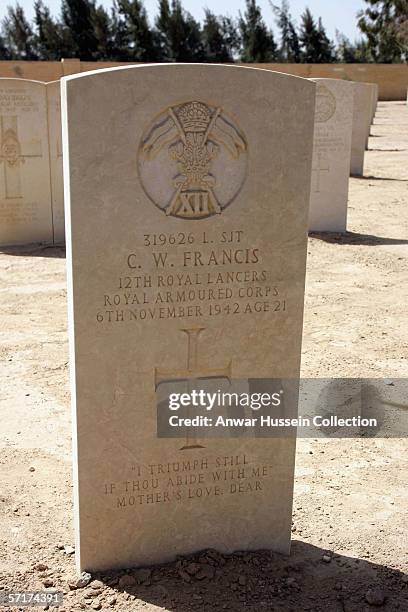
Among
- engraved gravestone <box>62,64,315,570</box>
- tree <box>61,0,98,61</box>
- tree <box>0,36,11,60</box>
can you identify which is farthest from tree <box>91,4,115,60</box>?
engraved gravestone <box>62,64,315,570</box>

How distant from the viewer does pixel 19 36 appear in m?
41.5

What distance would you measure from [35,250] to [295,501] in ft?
19.6

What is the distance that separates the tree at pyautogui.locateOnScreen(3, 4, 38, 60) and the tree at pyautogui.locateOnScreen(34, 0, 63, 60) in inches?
19.6

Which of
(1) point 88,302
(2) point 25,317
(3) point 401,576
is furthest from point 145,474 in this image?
(2) point 25,317

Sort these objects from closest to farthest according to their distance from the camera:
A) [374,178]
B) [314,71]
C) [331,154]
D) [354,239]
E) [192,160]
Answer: [192,160], [331,154], [354,239], [374,178], [314,71]

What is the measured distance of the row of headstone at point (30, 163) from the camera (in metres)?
8.39

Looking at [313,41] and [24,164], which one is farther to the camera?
[313,41]

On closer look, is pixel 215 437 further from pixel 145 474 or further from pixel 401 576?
pixel 401 576

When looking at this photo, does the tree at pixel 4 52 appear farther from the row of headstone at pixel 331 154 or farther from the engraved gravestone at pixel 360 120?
the row of headstone at pixel 331 154

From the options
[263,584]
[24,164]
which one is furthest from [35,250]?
[263,584]

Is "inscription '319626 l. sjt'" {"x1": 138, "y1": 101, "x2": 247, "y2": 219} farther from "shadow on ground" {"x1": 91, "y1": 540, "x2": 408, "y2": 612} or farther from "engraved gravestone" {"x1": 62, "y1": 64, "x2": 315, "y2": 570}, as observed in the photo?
"shadow on ground" {"x1": 91, "y1": 540, "x2": 408, "y2": 612}

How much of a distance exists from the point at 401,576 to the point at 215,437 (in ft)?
2.98

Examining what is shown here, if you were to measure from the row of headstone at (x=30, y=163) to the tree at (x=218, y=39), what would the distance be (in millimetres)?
35276

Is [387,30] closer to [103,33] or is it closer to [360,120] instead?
[103,33]
